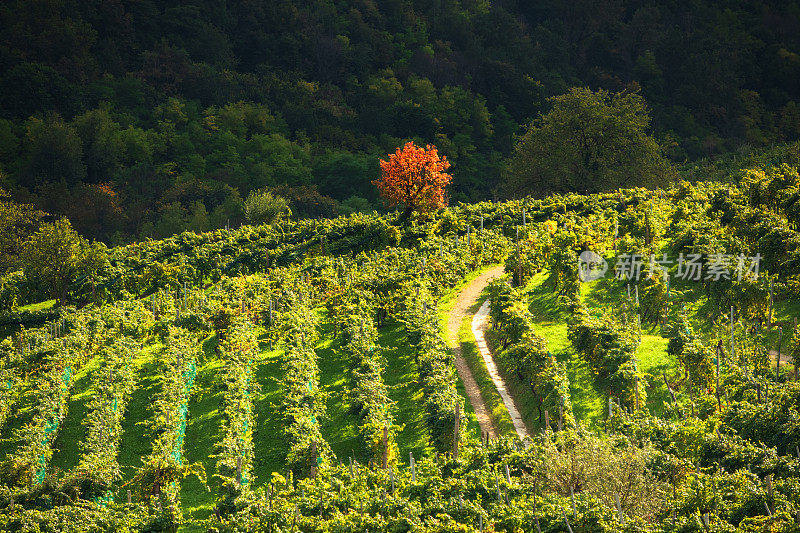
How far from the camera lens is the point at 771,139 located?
89.3m

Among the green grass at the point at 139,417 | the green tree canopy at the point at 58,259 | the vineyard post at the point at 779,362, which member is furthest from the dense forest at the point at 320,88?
the vineyard post at the point at 779,362

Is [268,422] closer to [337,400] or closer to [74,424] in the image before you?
[337,400]

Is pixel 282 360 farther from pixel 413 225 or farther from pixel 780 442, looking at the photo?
pixel 780 442

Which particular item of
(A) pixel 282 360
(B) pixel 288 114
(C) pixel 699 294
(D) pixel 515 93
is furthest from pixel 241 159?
(C) pixel 699 294

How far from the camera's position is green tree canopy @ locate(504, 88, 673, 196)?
5802 centimetres

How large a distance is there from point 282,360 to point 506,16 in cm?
8224

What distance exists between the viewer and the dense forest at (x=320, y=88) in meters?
80.9

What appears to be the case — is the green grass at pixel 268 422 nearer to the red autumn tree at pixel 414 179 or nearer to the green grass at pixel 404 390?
the green grass at pixel 404 390

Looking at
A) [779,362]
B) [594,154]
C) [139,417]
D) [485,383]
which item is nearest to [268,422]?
[139,417]

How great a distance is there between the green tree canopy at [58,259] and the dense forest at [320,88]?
79.8ft

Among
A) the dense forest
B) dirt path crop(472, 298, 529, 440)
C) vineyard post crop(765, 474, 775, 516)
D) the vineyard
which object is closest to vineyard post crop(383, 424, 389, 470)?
the vineyard

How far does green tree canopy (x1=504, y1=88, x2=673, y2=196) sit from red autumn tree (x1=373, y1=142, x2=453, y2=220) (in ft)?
45.3

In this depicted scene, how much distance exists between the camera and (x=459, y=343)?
33.1m

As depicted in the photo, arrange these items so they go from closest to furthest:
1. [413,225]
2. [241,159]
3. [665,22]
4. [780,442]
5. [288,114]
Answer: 1. [780,442]
2. [413,225]
3. [241,159]
4. [288,114]
5. [665,22]
